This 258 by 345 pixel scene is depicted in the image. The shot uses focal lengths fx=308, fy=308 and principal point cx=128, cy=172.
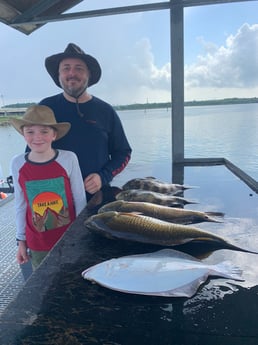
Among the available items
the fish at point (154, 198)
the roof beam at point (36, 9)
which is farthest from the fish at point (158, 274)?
the roof beam at point (36, 9)

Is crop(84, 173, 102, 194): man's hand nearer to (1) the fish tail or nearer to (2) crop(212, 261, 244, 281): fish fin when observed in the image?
(1) the fish tail

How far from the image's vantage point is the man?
9.16 ft

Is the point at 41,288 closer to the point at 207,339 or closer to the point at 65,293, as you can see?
the point at 65,293

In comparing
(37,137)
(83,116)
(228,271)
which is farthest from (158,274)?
(83,116)

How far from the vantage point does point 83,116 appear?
113 inches

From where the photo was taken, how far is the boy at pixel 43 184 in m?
2.22

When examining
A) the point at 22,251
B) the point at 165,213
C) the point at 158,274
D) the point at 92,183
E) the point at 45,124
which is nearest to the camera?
the point at 158,274

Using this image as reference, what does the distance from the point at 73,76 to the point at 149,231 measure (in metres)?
1.77

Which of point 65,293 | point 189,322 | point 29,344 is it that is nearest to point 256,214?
point 189,322

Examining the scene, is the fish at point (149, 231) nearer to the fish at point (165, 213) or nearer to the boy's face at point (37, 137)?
the fish at point (165, 213)

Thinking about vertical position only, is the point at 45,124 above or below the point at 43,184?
above

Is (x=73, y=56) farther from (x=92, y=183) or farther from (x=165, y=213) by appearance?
(x=165, y=213)

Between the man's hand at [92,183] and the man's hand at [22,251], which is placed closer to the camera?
the man's hand at [22,251]

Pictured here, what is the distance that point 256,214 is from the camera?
212 centimetres
